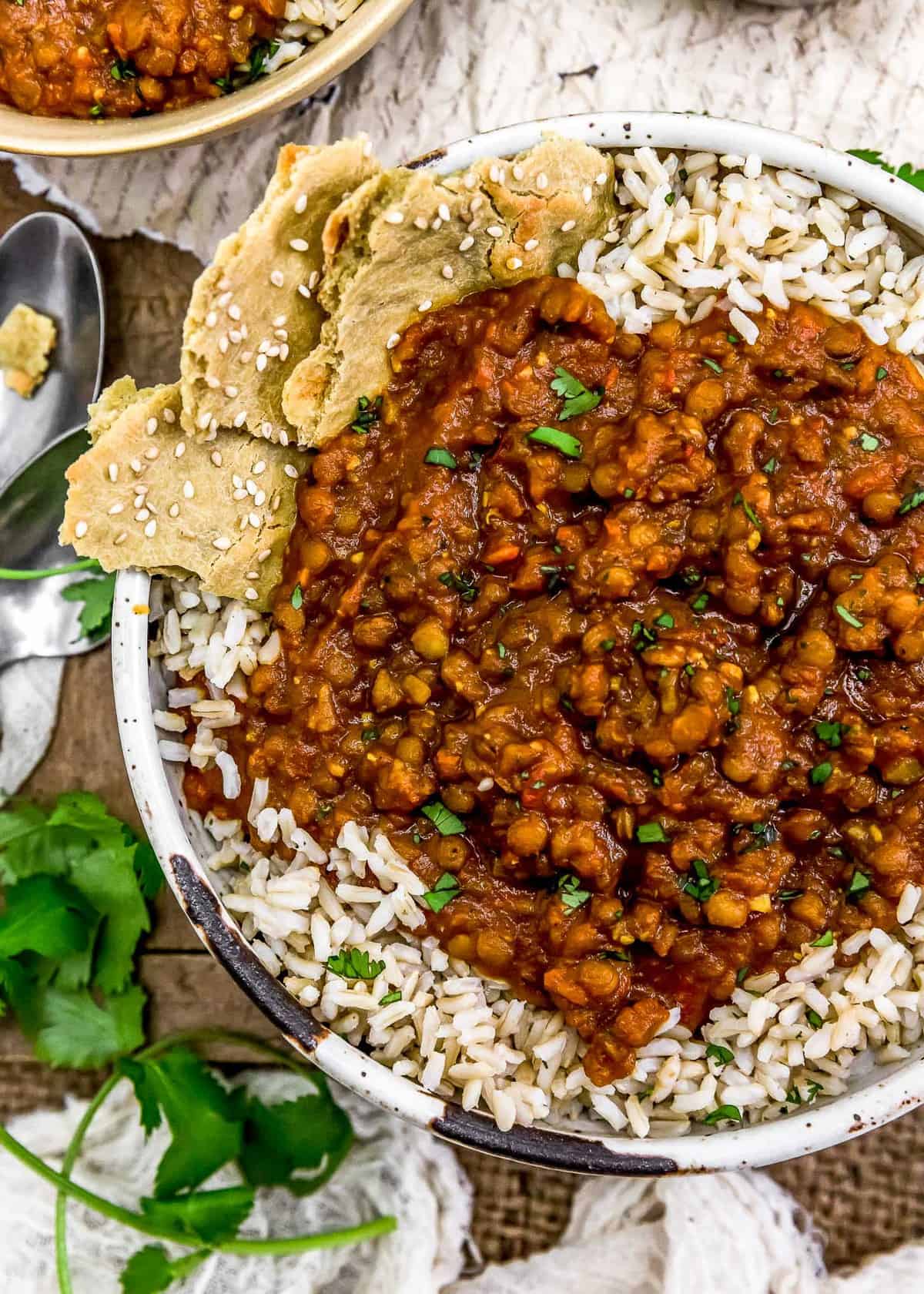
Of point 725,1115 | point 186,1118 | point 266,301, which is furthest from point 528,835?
point 186,1118

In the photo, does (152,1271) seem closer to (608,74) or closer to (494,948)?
(494,948)

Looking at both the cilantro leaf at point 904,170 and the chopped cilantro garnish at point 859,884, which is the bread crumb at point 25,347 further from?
the chopped cilantro garnish at point 859,884

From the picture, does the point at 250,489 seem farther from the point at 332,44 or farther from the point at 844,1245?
the point at 844,1245

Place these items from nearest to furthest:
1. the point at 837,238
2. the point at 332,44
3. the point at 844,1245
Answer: the point at 837,238 < the point at 332,44 < the point at 844,1245

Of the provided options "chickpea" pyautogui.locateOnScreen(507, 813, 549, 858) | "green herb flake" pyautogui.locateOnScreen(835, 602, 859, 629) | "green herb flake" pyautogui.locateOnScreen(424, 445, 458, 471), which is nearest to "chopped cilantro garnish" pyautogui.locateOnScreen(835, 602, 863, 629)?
"green herb flake" pyautogui.locateOnScreen(835, 602, 859, 629)

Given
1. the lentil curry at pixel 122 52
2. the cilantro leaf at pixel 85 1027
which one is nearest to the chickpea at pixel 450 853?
the cilantro leaf at pixel 85 1027

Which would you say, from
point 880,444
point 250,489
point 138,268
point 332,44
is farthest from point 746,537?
point 138,268
